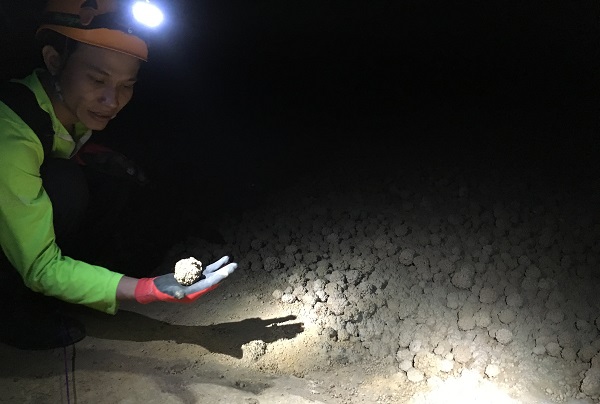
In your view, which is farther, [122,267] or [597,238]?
[122,267]

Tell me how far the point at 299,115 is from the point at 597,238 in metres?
2.42

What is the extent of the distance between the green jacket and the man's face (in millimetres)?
202

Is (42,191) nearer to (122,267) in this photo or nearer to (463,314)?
(122,267)

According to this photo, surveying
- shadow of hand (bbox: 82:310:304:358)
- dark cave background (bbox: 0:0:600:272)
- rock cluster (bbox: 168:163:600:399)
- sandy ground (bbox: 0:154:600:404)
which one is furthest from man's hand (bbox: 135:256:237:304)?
dark cave background (bbox: 0:0:600:272)

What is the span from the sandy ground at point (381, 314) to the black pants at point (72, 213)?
0.22m

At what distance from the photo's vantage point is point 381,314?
7.08 ft

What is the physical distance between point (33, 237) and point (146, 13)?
0.82 metres

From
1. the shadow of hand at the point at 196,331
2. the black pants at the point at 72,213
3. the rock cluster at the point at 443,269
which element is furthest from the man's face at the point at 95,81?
the rock cluster at the point at 443,269

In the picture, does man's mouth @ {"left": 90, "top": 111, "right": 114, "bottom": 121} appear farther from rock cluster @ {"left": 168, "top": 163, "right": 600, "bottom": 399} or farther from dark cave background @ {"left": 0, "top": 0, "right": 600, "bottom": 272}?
rock cluster @ {"left": 168, "top": 163, "right": 600, "bottom": 399}

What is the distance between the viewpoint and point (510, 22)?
399cm

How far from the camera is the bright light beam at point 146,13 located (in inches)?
65.6

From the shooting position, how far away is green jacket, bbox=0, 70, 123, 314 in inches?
58.1

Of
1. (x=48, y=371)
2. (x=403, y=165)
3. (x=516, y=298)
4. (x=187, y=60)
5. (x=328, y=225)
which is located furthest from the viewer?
(x=187, y=60)

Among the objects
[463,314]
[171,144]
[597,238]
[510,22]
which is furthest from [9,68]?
[510,22]
